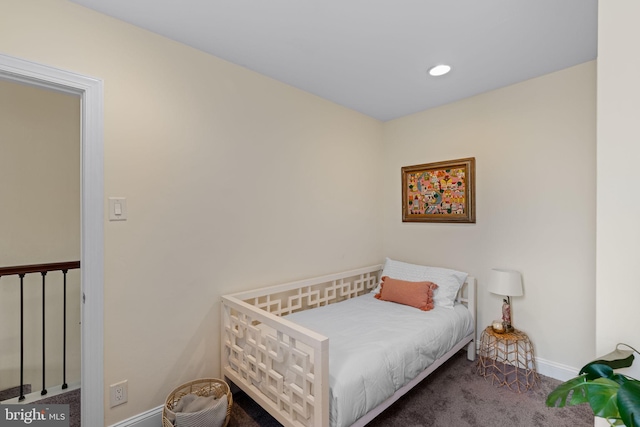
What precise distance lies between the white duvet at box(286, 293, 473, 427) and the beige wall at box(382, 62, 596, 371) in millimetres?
542

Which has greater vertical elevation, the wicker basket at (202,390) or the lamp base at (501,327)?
the lamp base at (501,327)

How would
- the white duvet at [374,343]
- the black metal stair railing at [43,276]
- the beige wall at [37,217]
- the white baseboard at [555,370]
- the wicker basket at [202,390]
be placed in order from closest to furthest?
1. the white duvet at [374,343]
2. the wicker basket at [202,390]
3. the black metal stair railing at [43,276]
4. the white baseboard at [555,370]
5. the beige wall at [37,217]

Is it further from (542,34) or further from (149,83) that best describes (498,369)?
(149,83)

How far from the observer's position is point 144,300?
5.79ft

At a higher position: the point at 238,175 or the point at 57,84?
the point at 57,84

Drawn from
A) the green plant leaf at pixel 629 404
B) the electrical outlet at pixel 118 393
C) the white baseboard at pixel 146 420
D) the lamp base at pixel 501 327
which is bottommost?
the white baseboard at pixel 146 420

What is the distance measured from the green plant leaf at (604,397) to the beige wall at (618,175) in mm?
382

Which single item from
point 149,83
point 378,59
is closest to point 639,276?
point 378,59

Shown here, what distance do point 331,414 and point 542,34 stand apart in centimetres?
250

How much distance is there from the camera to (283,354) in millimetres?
1611

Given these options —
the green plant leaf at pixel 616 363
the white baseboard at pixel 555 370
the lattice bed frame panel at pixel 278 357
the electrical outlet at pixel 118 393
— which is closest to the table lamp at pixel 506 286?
the white baseboard at pixel 555 370

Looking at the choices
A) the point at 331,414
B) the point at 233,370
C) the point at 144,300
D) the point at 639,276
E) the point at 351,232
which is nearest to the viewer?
the point at 639,276

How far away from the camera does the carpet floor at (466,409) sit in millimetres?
1829

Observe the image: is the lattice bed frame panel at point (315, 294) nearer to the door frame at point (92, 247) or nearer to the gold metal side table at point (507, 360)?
the door frame at point (92, 247)
